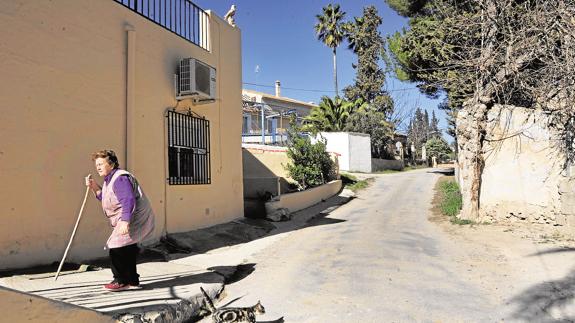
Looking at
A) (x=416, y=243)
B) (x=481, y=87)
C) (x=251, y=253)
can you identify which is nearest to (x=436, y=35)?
(x=481, y=87)

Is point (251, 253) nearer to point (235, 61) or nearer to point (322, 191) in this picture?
point (235, 61)

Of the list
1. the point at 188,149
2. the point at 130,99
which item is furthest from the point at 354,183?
the point at 130,99

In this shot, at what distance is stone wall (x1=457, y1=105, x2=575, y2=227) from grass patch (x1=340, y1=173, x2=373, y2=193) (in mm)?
8913

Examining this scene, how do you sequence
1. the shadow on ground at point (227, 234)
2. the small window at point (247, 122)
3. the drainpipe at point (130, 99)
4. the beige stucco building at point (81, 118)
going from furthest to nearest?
the small window at point (247, 122) < the shadow on ground at point (227, 234) < the drainpipe at point (130, 99) < the beige stucco building at point (81, 118)

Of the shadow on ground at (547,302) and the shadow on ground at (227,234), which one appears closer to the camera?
the shadow on ground at (547,302)

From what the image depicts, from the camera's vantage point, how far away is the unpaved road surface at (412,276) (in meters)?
4.56

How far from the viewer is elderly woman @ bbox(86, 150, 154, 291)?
4.40m

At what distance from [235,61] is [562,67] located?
23.8 feet

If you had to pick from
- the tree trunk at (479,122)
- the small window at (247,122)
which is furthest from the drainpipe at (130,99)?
the small window at (247,122)

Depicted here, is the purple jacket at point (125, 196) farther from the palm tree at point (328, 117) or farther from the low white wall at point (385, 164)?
the low white wall at point (385, 164)

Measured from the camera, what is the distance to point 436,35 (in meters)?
14.2

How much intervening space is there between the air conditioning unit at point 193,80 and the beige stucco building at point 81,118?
0.16 m

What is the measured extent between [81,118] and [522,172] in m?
8.65

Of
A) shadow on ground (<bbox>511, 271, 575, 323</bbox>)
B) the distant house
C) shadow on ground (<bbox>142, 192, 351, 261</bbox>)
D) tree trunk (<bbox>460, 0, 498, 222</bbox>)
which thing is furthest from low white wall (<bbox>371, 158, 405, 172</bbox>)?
shadow on ground (<bbox>511, 271, 575, 323</bbox>)
